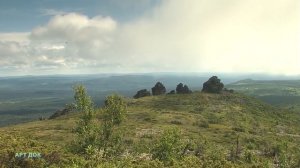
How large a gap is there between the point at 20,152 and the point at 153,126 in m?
101

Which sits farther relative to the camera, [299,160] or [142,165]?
[299,160]

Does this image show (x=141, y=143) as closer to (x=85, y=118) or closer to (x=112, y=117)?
(x=112, y=117)

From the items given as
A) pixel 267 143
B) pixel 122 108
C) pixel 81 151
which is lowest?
pixel 267 143

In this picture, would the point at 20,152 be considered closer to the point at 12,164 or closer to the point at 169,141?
the point at 12,164

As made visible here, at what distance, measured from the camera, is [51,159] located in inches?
3167

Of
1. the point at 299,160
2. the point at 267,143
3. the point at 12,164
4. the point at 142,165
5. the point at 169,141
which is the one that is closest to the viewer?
the point at 142,165

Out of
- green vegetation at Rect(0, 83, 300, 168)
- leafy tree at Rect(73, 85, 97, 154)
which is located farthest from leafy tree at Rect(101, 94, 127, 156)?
leafy tree at Rect(73, 85, 97, 154)

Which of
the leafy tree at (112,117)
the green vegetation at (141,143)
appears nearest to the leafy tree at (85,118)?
the green vegetation at (141,143)

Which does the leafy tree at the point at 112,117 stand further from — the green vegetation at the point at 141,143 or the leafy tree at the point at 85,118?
the leafy tree at the point at 85,118

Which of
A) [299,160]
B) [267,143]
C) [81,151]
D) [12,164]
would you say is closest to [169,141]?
[81,151]

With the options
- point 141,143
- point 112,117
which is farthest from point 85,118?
point 141,143

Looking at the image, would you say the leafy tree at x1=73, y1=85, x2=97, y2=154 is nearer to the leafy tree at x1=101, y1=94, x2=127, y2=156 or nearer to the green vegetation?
the green vegetation

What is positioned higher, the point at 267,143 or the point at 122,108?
the point at 122,108

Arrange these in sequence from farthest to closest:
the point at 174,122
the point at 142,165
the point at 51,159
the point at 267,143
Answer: the point at 174,122
the point at 267,143
the point at 51,159
the point at 142,165
